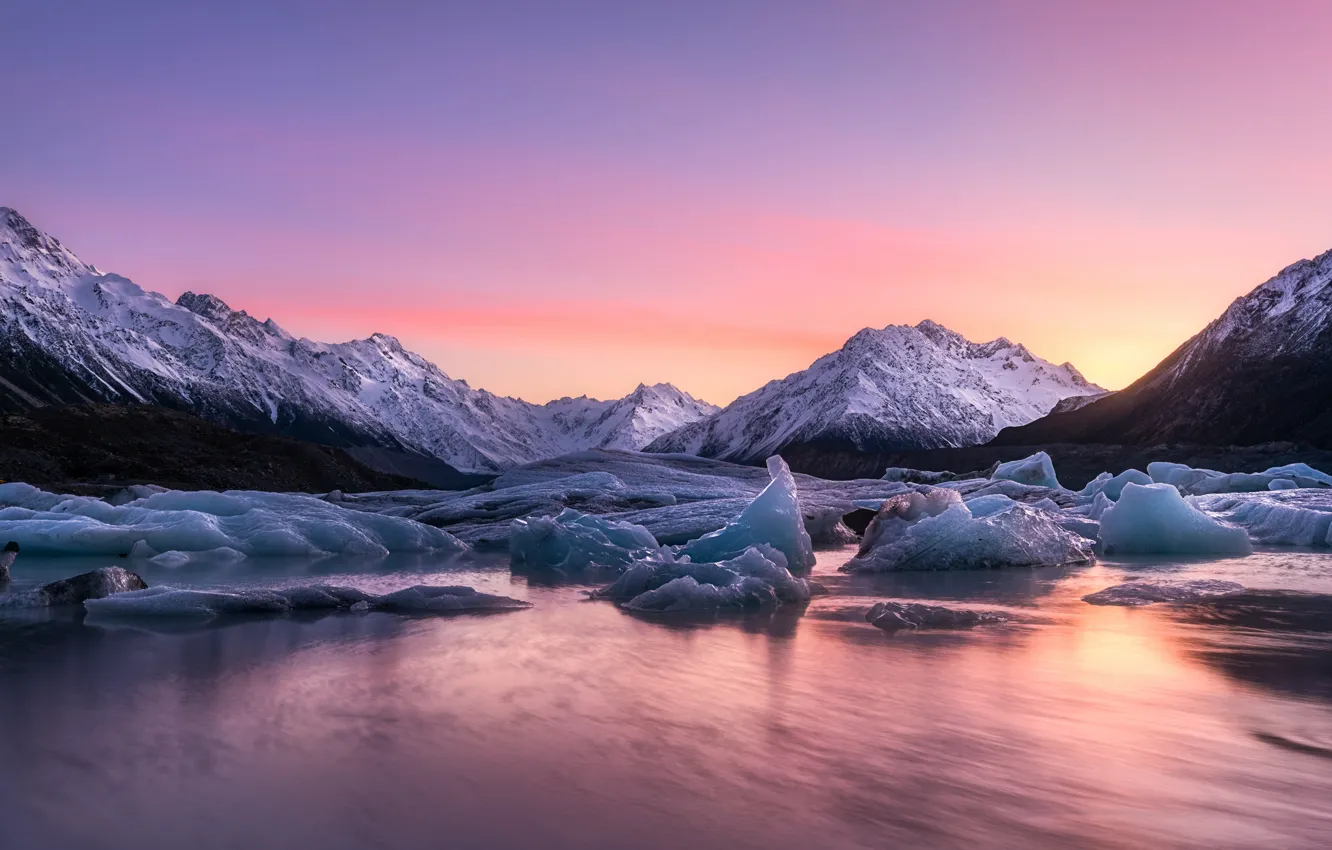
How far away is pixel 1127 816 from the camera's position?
4.70 metres

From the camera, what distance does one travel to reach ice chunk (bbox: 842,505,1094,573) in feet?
59.9

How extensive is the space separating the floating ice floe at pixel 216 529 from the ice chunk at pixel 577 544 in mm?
4725

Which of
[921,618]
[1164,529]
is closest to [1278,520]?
[1164,529]

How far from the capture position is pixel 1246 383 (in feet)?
336

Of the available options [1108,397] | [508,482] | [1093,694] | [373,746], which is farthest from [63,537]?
[1108,397]

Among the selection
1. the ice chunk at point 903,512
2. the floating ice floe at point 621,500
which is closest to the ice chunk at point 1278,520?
the ice chunk at point 903,512

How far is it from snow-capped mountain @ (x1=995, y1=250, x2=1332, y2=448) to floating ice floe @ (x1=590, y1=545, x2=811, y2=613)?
86.9 metres

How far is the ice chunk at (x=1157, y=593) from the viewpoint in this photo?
1312cm

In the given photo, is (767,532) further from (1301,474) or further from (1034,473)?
(1301,474)

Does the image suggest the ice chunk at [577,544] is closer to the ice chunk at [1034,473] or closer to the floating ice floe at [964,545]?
the floating ice floe at [964,545]

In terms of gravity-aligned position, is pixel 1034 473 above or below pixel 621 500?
above

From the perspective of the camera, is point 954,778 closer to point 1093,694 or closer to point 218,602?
point 1093,694

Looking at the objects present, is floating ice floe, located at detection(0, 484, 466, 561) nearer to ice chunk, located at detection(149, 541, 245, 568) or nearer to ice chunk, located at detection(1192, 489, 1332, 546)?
ice chunk, located at detection(149, 541, 245, 568)

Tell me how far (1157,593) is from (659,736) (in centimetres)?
1002
